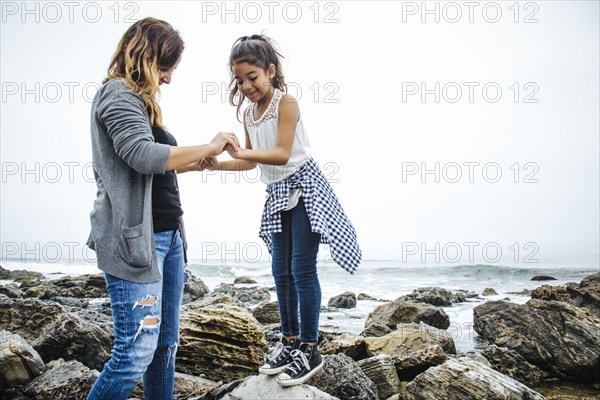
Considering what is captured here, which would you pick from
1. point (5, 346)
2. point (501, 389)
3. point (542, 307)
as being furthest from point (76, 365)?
point (542, 307)

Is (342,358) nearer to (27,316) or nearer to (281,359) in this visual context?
(281,359)

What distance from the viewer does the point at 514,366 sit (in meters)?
5.85

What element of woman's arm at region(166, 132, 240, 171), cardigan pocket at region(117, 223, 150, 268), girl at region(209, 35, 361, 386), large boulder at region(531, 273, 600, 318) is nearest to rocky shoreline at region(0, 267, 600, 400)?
girl at region(209, 35, 361, 386)

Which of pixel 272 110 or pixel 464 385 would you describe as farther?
pixel 464 385

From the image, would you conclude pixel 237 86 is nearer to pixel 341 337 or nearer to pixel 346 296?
pixel 341 337

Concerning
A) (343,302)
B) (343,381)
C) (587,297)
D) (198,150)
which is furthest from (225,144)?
(343,302)

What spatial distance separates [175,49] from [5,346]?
3612 mm

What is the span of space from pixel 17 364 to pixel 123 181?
3211 millimetres

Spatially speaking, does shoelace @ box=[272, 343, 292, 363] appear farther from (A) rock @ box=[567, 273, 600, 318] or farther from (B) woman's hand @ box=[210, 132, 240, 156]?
(A) rock @ box=[567, 273, 600, 318]

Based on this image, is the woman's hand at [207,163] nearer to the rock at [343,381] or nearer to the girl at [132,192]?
the girl at [132,192]

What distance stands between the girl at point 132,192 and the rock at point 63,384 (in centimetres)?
229

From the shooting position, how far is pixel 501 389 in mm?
3848

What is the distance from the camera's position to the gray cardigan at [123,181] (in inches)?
82.8

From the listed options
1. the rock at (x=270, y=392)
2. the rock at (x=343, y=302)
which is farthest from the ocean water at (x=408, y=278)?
the rock at (x=270, y=392)
